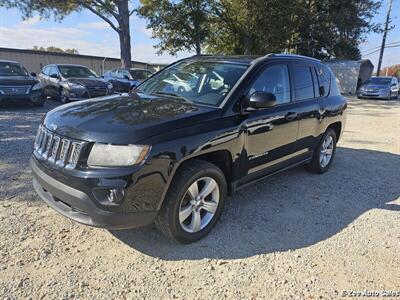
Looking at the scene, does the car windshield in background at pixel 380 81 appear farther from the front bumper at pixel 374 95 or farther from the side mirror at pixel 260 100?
the side mirror at pixel 260 100

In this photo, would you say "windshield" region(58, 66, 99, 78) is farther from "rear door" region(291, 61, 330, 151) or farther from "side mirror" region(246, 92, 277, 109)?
"side mirror" region(246, 92, 277, 109)

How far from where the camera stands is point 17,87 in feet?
35.3

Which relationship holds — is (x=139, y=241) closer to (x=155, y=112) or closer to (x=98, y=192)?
(x=98, y=192)

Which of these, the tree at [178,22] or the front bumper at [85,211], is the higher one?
the tree at [178,22]

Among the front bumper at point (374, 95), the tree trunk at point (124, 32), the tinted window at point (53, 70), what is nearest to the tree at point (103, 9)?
the tree trunk at point (124, 32)

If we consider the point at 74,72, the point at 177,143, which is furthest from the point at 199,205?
the point at 74,72

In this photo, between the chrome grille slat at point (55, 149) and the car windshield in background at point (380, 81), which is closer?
the chrome grille slat at point (55, 149)

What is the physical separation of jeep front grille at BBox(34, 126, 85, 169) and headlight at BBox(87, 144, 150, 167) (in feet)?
0.59

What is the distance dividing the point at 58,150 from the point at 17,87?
919cm

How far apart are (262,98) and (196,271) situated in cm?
183

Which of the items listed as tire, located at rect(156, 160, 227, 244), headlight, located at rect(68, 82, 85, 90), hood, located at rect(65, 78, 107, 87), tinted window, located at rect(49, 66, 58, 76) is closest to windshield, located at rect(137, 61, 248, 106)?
tire, located at rect(156, 160, 227, 244)

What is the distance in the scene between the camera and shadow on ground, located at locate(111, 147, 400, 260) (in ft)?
11.0

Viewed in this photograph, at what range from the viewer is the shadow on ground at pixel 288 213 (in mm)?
3363

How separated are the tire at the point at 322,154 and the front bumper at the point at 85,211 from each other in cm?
338
